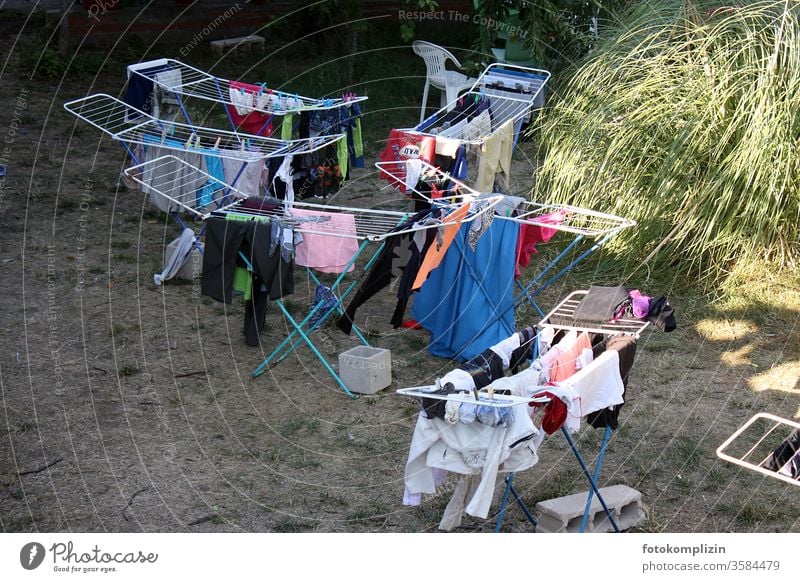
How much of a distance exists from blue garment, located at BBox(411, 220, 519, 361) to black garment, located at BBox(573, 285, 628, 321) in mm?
1392

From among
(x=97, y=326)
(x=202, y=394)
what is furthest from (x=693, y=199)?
(x=97, y=326)

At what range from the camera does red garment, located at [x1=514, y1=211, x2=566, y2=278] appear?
6.66 metres

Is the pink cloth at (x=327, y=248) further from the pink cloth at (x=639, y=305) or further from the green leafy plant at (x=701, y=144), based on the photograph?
the green leafy plant at (x=701, y=144)

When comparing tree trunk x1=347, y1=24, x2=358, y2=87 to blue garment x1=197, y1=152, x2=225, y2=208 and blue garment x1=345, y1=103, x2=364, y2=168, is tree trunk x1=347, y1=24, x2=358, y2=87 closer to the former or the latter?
blue garment x1=345, y1=103, x2=364, y2=168

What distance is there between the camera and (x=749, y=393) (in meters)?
6.89

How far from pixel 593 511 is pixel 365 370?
6.23 ft

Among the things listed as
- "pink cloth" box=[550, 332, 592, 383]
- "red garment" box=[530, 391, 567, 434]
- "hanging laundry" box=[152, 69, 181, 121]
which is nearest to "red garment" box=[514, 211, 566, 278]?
"pink cloth" box=[550, 332, 592, 383]

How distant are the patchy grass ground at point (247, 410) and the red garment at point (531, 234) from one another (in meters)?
0.96

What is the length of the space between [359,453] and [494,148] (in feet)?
10.3

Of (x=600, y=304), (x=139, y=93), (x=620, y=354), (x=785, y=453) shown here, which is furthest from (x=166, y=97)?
(x=785, y=453)

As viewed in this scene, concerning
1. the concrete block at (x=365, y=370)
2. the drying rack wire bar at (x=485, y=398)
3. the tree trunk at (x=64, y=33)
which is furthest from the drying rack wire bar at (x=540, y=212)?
the tree trunk at (x=64, y=33)

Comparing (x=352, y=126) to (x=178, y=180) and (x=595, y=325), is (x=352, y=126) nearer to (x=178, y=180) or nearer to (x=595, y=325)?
(x=178, y=180)

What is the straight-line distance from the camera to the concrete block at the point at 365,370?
6719 mm

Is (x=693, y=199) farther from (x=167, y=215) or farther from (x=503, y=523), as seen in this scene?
(x=167, y=215)
